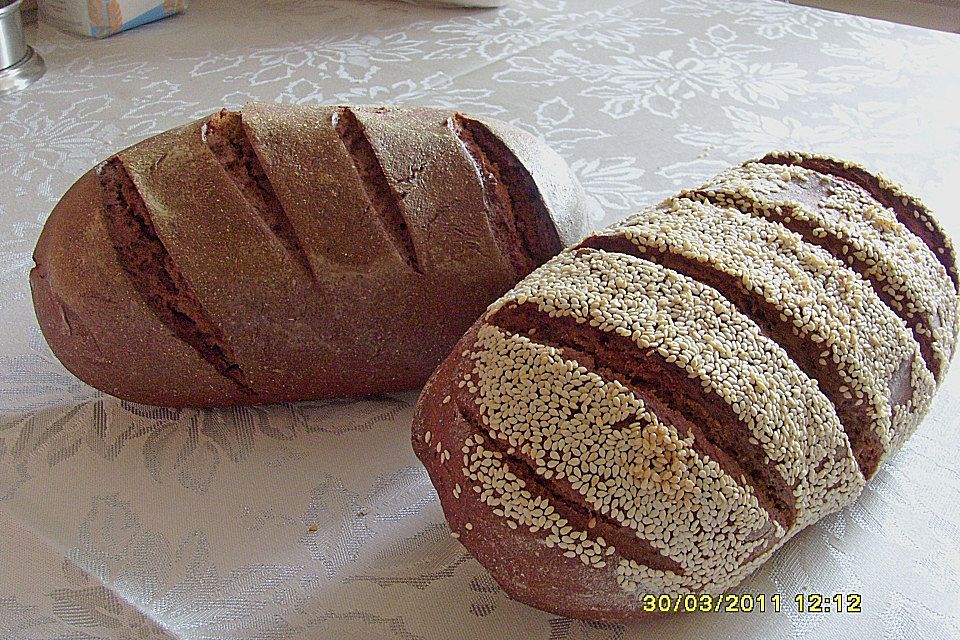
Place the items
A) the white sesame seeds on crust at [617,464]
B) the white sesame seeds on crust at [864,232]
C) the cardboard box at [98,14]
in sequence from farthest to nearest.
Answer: the cardboard box at [98,14]
the white sesame seeds on crust at [864,232]
the white sesame seeds on crust at [617,464]

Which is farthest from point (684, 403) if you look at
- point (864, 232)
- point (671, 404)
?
point (864, 232)

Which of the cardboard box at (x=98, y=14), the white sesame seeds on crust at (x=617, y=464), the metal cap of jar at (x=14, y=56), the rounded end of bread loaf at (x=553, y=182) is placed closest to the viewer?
the white sesame seeds on crust at (x=617, y=464)

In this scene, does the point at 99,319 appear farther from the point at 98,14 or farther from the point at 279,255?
the point at 98,14

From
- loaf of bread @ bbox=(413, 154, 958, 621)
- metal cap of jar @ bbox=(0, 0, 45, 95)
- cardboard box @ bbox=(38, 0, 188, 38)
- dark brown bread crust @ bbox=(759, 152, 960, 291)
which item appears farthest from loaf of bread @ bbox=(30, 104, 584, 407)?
cardboard box @ bbox=(38, 0, 188, 38)

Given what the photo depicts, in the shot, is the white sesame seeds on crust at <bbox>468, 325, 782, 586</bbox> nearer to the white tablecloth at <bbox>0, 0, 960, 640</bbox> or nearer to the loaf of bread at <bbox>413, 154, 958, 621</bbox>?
the loaf of bread at <bbox>413, 154, 958, 621</bbox>
